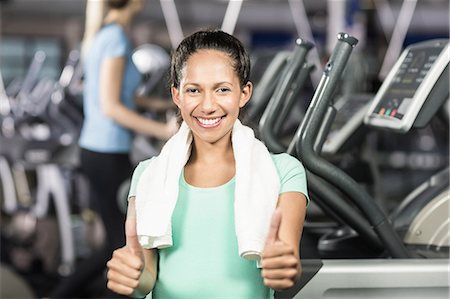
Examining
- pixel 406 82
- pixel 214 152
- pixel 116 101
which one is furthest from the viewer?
pixel 116 101

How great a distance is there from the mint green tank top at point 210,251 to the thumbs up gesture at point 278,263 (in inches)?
6.9

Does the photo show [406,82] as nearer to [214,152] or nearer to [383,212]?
[383,212]

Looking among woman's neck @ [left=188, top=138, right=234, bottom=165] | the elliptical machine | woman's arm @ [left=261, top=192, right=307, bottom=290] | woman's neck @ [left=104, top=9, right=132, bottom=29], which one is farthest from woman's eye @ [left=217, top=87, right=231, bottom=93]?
woman's neck @ [left=104, top=9, right=132, bottom=29]

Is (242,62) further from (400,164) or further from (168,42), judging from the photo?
(168,42)

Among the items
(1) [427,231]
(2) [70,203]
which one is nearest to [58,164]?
(2) [70,203]

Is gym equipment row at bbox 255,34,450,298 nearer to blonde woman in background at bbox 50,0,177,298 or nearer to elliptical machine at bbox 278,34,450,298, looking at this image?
elliptical machine at bbox 278,34,450,298

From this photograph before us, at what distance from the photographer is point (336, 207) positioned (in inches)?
92.1

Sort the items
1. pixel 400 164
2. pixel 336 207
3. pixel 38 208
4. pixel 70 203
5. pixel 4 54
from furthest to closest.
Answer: pixel 4 54
pixel 400 164
pixel 70 203
pixel 38 208
pixel 336 207

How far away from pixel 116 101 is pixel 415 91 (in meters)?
1.28

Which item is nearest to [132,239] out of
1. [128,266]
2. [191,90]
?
[128,266]

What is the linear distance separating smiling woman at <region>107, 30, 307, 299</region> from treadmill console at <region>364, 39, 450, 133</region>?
0.66m

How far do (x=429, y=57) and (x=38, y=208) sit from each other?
148 inches

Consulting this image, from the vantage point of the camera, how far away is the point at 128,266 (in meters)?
1.61

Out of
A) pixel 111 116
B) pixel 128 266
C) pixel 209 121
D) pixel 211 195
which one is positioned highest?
pixel 111 116
